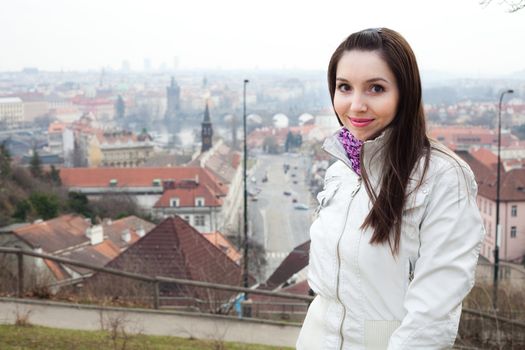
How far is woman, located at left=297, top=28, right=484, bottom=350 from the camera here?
118 centimetres

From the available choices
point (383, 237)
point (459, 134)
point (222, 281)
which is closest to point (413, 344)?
point (383, 237)

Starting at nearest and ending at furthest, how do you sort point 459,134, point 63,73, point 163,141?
point 459,134 → point 163,141 → point 63,73

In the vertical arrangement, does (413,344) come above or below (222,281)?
above

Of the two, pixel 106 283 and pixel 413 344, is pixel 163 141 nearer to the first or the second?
pixel 106 283

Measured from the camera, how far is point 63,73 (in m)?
122

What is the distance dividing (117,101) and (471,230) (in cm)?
10065

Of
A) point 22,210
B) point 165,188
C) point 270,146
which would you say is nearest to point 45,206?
point 22,210

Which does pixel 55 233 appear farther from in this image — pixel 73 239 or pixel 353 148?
pixel 353 148

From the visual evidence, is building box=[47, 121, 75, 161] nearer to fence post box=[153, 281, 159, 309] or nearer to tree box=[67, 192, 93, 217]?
tree box=[67, 192, 93, 217]

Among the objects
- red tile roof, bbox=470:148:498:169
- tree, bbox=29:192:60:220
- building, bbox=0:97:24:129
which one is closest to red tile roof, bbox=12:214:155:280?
tree, bbox=29:192:60:220

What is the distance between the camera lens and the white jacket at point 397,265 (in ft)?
3.85

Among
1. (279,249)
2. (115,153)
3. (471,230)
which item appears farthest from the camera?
(115,153)

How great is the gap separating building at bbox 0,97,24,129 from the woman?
2545 inches

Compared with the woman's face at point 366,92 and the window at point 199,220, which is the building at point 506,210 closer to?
the window at point 199,220
